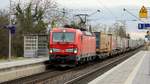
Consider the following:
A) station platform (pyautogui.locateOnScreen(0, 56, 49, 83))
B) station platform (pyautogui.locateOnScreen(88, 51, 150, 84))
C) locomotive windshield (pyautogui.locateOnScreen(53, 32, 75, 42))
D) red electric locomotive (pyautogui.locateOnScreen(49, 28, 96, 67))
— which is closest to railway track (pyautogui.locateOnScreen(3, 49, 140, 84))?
station platform (pyautogui.locateOnScreen(0, 56, 49, 83))

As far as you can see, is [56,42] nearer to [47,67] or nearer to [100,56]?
[47,67]

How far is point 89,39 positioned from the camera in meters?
38.4

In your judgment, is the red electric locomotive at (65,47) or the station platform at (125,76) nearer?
the station platform at (125,76)

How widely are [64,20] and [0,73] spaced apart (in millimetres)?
50452

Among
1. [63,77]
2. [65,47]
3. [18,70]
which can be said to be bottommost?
[63,77]

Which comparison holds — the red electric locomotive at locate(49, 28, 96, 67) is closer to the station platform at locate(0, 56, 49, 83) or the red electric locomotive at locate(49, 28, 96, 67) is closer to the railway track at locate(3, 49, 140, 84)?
the railway track at locate(3, 49, 140, 84)

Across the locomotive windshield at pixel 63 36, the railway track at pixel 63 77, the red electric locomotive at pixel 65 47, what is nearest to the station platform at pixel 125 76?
the railway track at pixel 63 77

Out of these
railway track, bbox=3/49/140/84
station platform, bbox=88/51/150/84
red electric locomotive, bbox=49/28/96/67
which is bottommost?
railway track, bbox=3/49/140/84

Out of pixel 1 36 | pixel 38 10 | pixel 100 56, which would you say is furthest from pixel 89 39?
pixel 38 10

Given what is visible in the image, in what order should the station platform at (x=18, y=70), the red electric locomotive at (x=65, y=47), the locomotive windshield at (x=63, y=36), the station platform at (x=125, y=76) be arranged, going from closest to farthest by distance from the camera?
1. the station platform at (x=125, y=76)
2. the station platform at (x=18, y=70)
3. the red electric locomotive at (x=65, y=47)
4. the locomotive windshield at (x=63, y=36)

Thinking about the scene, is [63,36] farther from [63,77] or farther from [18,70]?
[63,77]

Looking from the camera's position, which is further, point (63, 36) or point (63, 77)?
point (63, 36)

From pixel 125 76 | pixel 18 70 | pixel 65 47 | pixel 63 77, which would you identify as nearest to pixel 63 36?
pixel 65 47

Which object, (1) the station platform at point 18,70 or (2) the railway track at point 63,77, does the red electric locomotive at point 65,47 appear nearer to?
(2) the railway track at point 63,77
